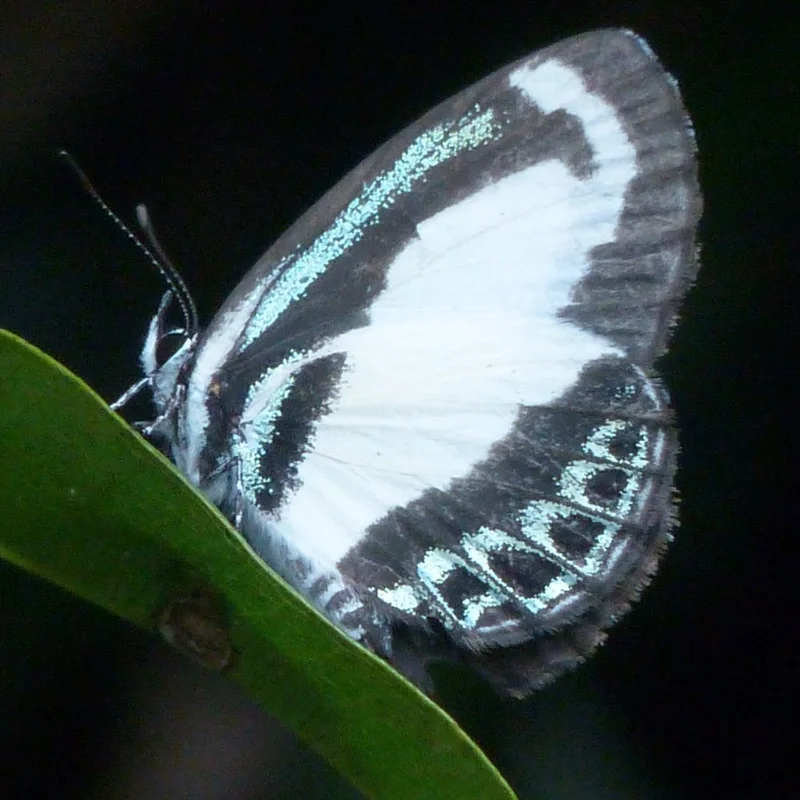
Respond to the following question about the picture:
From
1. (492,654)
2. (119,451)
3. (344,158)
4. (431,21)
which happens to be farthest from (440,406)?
(431,21)

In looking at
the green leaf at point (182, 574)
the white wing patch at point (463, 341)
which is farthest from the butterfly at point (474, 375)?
the green leaf at point (182, 574)

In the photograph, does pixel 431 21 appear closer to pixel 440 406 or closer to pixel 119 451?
pixel 440 406

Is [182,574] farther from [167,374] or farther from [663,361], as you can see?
[663,361]

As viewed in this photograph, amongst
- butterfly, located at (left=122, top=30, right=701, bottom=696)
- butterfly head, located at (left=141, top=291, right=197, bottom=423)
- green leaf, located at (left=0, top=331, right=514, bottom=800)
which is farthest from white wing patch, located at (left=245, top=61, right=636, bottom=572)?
green leaf, located at (left=0, top=331, right=514, bottom=800)

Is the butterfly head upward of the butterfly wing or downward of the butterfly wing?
upward

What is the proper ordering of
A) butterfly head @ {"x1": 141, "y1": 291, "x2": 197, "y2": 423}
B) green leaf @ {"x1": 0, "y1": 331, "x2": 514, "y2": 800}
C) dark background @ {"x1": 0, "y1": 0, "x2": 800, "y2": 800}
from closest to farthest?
1. green leaf @ {"x1": 0, "y1": 331, "x2": 514, "y2": 800}
2. butterfly head @ {"x1": 141, "y1": 291, "x2": 197, "y2": 423}
3. dark background @ {"x1": 0, "y1": 0, "x2": 800, "y2": 800}

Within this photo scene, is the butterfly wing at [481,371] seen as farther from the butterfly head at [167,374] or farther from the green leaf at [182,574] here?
the green leaf at [182,574]

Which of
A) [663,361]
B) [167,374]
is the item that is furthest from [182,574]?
[663,361]

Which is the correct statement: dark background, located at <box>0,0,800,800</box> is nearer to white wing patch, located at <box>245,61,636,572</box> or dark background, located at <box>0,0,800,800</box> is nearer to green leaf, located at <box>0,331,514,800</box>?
white wing patch, located at <box>245,61,636,572</box>
